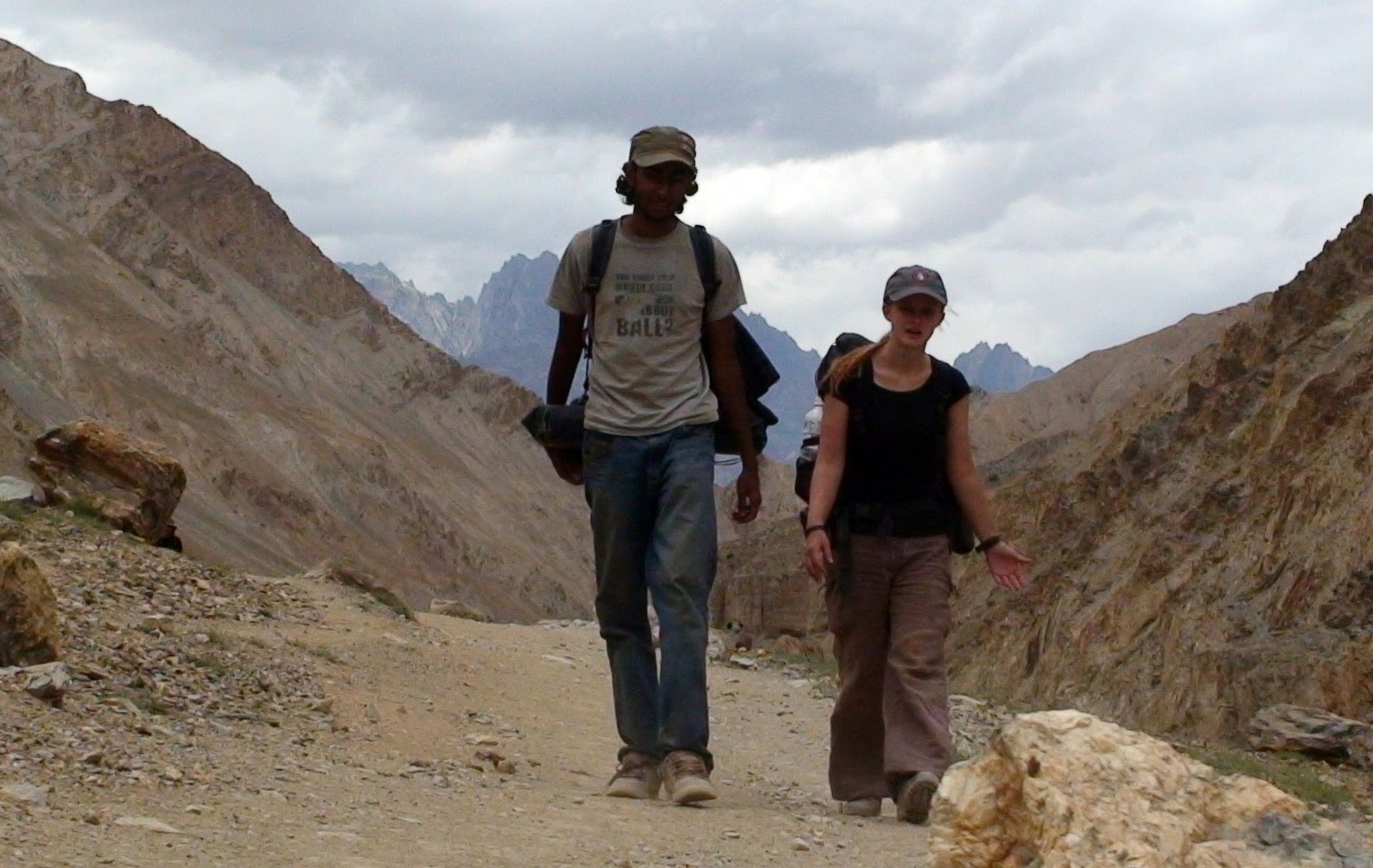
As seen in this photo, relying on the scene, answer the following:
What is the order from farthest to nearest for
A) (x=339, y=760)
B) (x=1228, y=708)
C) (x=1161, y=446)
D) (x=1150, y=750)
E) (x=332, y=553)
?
(x=332, y=553) → (x=1161, y=446) → (x=1228, y=708) → (x=339, y=760) → (x=1150, y=750)

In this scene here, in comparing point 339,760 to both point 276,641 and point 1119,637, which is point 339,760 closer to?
point 276,641

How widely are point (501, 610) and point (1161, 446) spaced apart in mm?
34397

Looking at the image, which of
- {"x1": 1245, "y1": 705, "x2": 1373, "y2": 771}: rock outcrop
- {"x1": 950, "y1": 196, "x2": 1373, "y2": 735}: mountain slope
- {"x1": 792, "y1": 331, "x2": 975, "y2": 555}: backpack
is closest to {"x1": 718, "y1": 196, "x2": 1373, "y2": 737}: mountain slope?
{"x1": 950, "y1": 196, "x2": 1373, "y2": 735}: mountain slope

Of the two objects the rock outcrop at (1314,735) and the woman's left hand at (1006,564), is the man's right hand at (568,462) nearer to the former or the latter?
the woman's left hand at (1006,564)

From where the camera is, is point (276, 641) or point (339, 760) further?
point (276, 641)

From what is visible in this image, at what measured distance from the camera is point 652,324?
6.55 meters

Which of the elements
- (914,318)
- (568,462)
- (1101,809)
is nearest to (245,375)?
(568,462)

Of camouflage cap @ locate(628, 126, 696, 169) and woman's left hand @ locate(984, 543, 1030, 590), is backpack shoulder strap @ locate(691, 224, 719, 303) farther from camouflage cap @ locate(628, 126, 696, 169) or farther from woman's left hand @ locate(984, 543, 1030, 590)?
woman's left hand @ locate(984, 543, 1030, 590)

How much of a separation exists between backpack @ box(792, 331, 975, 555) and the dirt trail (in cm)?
101

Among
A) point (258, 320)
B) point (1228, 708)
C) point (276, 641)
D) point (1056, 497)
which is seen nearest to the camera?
point (276, 641)

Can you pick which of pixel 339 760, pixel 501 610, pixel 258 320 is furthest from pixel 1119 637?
pixel 258 320

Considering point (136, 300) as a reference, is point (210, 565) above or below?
below

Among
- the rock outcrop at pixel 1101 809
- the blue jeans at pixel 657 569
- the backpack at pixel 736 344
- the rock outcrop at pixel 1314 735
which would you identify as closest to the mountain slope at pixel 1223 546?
the rock outcrop at pixel 1314 735

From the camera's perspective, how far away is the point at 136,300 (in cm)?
6162
